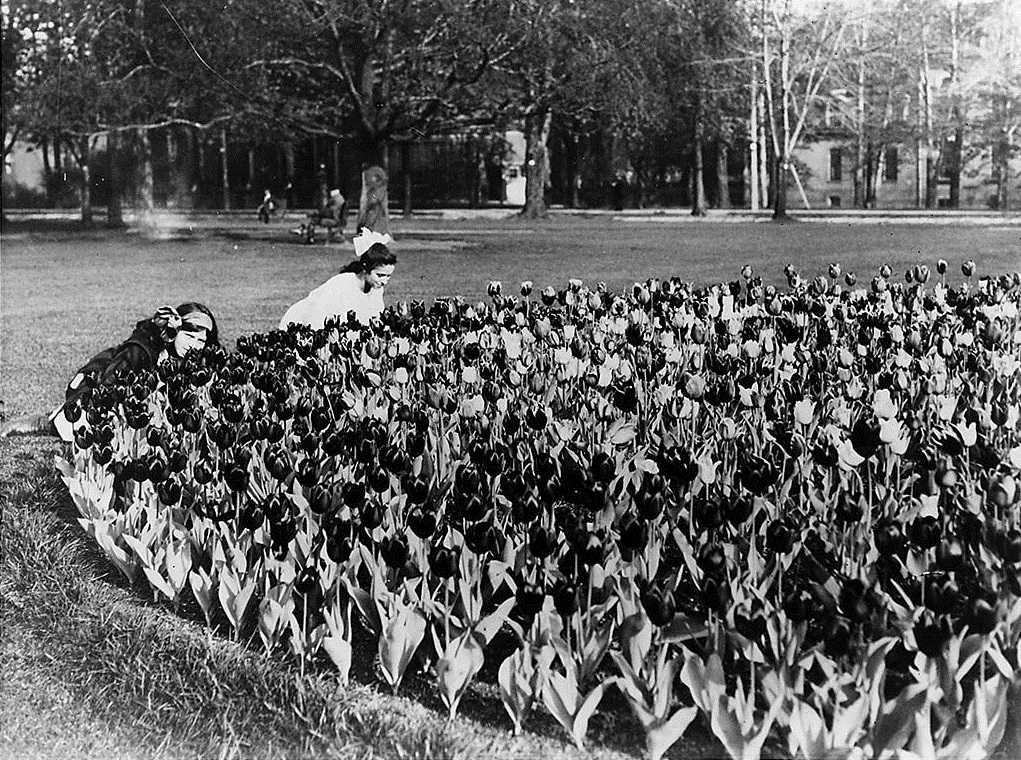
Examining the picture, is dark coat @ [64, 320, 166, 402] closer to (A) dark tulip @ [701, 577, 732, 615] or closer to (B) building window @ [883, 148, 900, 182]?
(A) dark tulip @ [701, 577, 732, 615]

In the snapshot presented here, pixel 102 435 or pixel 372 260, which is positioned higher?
pixel 372 260

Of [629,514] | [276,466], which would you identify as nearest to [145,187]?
[276,466]

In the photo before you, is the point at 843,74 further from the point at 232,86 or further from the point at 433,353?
the point at 232,86

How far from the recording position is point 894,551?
274 cm

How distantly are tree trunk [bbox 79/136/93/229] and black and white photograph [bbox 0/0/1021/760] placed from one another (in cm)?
6

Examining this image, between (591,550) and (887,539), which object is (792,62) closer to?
(887,539)

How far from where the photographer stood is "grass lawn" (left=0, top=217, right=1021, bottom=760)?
2734 millimetres

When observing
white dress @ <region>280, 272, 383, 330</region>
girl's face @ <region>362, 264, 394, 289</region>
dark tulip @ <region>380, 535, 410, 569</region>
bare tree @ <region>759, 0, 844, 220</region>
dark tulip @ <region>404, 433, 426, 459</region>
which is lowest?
dark tulip @ <region>380, 535, 410, 569</region>

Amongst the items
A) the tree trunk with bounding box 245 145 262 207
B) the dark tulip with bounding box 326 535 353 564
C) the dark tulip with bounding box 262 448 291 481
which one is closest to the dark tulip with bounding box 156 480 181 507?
the dark tulip with bounding box 262 448 291 481

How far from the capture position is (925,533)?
2635mm

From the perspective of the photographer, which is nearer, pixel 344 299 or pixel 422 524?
pixel 422 524

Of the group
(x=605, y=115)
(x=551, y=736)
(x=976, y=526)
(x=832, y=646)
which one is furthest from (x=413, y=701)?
(x=605, y=115)

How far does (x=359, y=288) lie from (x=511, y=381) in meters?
2.05

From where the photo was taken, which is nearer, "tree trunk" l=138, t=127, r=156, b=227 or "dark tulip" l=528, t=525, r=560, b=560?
"dark tulip" l=528, t=525, r=560, b=560
